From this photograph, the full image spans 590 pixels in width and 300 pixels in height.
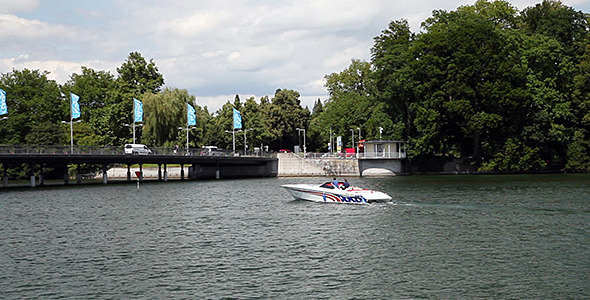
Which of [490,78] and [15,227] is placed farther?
[490,78]

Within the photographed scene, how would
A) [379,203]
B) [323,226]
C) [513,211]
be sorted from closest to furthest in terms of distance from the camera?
[323,226], [513,211], [379,203]

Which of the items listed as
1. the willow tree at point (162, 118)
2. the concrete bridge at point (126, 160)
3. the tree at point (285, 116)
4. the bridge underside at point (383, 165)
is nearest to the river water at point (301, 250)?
the concrete bridge at point (126, 160)

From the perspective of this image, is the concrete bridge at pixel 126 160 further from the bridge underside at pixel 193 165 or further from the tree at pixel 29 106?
the tree at pixel 29 106

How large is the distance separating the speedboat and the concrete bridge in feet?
114

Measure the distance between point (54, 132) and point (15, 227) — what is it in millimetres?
80067

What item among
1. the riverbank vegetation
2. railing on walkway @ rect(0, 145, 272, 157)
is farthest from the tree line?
railing on walkway @ rect(0, 145, 272, 157)

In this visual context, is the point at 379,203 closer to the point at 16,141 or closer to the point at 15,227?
the point at 15,227

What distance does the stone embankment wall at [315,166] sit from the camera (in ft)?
378

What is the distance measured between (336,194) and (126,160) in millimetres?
45763

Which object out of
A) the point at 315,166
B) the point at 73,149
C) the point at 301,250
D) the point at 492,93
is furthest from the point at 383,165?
the point at 301,250

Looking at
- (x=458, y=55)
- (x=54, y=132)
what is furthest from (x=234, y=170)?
(x=458, y=55)

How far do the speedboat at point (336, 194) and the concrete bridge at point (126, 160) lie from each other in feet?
114

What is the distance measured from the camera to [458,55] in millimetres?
102500

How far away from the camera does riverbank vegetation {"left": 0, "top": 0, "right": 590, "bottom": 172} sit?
103m
